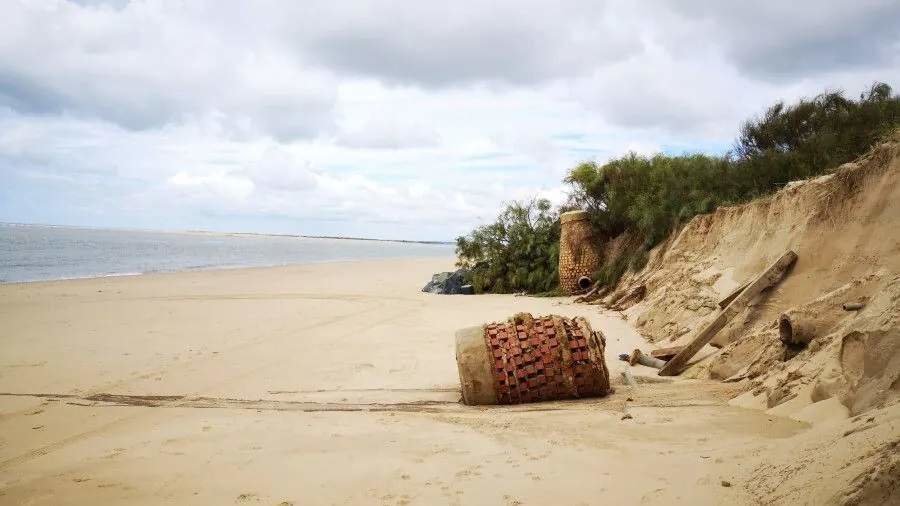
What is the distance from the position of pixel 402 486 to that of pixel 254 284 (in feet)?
49.9

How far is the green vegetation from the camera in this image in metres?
7.64

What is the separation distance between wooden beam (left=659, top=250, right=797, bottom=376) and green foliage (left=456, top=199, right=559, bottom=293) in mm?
8070

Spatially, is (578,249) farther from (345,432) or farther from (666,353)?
(345,432)

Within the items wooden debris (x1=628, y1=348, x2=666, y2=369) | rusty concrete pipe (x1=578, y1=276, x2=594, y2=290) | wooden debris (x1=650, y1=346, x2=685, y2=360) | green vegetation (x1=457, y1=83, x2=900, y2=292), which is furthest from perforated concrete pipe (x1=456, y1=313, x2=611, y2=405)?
rusty concrete pipe (x1=578, y1=276, x2=594, y2=290)

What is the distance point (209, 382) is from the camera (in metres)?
5.46

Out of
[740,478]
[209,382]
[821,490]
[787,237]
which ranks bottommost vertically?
[209,382]

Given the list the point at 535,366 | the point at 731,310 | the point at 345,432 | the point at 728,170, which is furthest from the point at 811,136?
the point at 345,432

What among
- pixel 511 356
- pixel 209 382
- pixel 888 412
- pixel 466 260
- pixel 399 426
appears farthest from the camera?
pixel 466 260

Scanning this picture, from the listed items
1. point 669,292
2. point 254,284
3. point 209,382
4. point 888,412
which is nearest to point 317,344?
point 209,382

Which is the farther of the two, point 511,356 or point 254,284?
point 254,284

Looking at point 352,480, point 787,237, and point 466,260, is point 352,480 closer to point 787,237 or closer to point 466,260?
point 787,237

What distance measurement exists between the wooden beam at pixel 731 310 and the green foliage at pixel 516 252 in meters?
8.07

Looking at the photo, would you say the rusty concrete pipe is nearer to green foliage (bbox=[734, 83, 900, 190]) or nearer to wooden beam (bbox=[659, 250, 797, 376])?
green foliage (bbox=[734, 83, 900, 190])

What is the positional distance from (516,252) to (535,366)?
10062mm
